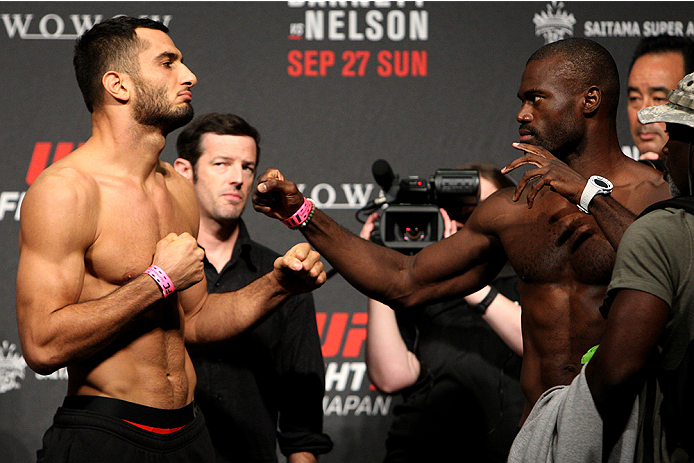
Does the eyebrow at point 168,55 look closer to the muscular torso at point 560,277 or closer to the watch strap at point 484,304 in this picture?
the muscular torso at point 560,277

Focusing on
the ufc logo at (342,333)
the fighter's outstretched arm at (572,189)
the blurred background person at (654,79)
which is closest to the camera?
the fighter's outstretched arm at (572,189)

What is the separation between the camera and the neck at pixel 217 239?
2.53 meters

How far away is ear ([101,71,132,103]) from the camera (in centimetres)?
181

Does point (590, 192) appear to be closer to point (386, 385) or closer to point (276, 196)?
point (276, 196)

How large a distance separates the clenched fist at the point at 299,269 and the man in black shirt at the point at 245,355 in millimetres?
320

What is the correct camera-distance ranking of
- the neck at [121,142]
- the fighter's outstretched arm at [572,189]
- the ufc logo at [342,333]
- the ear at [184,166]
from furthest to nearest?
1. the ufc logo at [342,333]
2. the ear at [184,166]
3. the neck at [121,142]
4. the fighter's outstretched arm at [572,189]

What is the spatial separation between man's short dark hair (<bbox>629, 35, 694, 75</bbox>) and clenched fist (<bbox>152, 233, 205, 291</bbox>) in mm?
2081

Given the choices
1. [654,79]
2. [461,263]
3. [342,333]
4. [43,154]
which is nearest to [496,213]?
[461,263]

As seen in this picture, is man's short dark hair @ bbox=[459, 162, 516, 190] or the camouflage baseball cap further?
man's short dark hair @ bbox=[459, 162, 516, 190]

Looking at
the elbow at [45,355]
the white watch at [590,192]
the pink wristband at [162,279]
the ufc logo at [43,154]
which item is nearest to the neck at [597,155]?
the white watch at [590,192]

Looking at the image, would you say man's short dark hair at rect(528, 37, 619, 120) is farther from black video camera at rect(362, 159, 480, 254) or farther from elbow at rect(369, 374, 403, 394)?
elbow at rect(369, 374, 403, 394)

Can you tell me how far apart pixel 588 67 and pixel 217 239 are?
136 cm

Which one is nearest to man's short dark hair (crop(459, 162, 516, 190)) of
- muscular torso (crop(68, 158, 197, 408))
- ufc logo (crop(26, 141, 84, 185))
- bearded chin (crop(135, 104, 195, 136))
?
bearded chin (crop(135, 104, 195, 136))

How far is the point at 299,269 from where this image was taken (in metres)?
1.84
